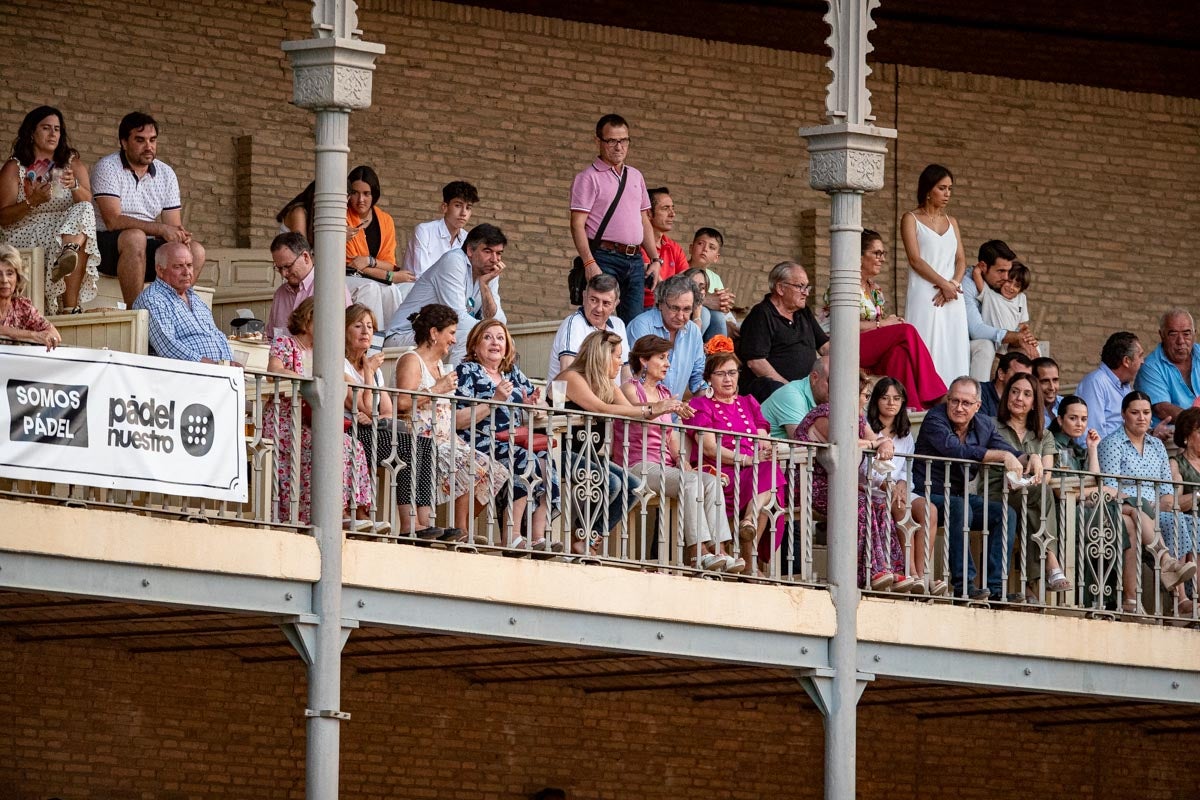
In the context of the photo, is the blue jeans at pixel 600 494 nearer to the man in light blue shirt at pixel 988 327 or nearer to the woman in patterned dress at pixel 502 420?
the woman in patterned dress at pixel 502 420

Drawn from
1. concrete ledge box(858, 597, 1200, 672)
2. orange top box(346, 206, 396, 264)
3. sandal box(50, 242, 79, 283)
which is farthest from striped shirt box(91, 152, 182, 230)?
concrete ledge box(858, 597, 1200, 672)

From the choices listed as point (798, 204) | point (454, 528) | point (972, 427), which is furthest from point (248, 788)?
point (798, 204)

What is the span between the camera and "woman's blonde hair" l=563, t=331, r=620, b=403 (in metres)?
13.2

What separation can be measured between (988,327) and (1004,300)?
308mm

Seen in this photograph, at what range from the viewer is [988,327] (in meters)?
17.1

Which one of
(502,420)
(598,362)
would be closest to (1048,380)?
(598,362)

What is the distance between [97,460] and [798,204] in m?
11.1

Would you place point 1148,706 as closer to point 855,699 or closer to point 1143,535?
point 1143,535

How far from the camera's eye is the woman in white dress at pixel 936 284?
16.5 metres

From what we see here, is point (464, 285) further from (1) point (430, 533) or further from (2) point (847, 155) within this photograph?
(1) point (430, 533)

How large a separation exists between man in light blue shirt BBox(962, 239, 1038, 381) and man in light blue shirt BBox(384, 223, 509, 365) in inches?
136

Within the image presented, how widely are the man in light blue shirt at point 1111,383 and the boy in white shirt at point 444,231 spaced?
4002mm

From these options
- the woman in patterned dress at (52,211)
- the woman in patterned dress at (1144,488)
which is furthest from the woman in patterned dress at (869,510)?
the woman in patterned dress at (52,211)

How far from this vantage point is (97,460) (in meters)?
11.7
